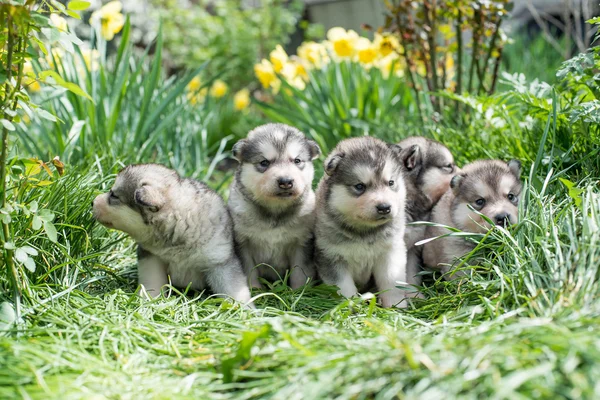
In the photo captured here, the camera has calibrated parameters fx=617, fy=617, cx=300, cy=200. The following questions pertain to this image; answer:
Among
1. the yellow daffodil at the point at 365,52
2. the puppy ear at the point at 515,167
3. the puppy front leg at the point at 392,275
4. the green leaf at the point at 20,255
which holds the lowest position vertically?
the puppy front leg at the point at 392,275

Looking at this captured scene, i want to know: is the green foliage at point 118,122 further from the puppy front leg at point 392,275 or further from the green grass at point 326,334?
the puppy front leg at point 392,275

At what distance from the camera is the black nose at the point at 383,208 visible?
145 inches

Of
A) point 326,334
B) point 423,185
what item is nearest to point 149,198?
point 326,334

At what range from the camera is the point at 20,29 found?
298 cm

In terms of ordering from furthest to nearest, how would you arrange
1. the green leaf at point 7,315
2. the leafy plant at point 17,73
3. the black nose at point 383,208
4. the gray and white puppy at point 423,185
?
the gray and white puppy at point 423,185 < the black nose at point 383,208 < the green leaf at point 7,315 < the leafy plant at point 17,73

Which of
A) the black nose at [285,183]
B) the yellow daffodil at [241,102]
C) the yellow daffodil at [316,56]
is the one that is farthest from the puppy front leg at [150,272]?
the yellow daffodil at [241,102]

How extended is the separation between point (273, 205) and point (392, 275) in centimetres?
91

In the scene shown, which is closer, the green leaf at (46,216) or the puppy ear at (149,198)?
the green leaf at (46,216)

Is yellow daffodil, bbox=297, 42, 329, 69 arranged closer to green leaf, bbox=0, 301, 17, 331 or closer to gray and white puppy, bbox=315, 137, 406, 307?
gray and white puppy, bbox=315, 137, 406, 307

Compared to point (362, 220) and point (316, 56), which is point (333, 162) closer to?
point (362, 220)

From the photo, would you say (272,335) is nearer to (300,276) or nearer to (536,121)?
(300,276)

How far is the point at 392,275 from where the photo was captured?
13.3 feet

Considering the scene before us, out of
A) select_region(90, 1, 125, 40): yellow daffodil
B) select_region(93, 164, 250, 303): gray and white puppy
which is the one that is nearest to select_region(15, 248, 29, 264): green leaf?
select_region(93, 164, 250, 303): gray and white puppy

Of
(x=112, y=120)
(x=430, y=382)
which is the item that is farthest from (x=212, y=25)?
(x=430, y=382)
